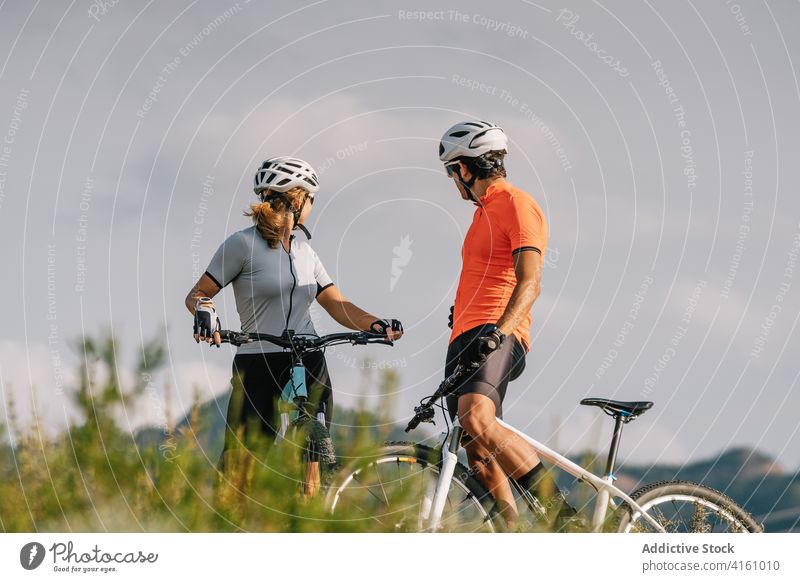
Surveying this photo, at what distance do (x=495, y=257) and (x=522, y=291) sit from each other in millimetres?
397

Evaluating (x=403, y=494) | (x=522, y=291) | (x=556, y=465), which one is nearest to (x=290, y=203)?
(x=522, y=291)

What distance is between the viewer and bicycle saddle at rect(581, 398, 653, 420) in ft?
19.6

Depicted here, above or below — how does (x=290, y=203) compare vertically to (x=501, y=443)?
above

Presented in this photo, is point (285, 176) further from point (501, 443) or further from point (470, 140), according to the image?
point (501, 443)

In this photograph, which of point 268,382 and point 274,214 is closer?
point 268,382

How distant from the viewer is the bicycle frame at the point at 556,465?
5957 mm

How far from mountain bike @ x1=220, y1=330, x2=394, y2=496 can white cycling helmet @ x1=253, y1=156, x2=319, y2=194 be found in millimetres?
1111

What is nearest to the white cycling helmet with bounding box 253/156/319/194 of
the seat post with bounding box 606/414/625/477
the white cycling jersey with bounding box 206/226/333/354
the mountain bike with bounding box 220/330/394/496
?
the white cycling jersey with bounding box 206/226/333/354

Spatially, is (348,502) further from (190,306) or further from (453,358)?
(190,306)

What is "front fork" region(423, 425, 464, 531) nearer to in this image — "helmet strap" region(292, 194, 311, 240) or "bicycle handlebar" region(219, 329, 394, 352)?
"bicycle handlebar" region(219, 329, 394, 352)

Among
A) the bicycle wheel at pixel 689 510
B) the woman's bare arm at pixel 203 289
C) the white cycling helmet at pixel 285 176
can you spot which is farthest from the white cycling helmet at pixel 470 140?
the bicycle wheel at pixel 689 510

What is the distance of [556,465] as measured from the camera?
6.15 meters
